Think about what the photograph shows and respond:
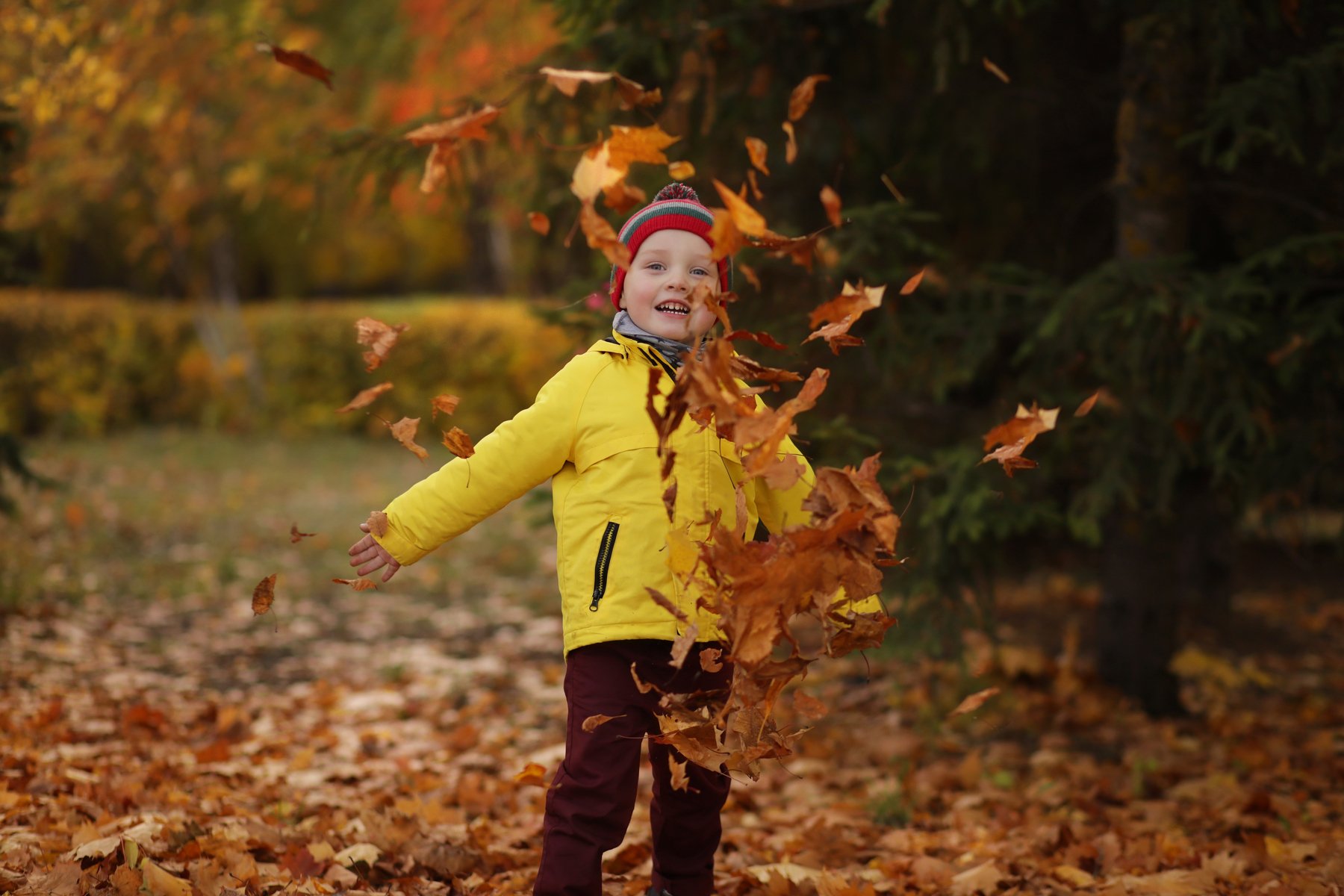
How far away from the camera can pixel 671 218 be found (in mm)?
2486

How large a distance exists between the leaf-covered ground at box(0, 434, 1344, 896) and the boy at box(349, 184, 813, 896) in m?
0.39

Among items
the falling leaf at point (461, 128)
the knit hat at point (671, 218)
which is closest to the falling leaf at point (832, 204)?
the knit hat at point (671, 218)

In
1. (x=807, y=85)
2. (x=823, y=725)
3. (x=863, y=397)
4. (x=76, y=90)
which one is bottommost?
(x=823, y=725)

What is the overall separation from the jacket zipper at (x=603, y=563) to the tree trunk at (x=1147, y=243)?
2539 mm

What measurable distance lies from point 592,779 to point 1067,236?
148 inches

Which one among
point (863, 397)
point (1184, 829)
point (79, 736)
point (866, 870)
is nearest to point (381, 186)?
point (863, 397)

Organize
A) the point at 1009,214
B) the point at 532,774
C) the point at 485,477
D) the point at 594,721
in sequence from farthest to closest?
the point at 1009,214 < the point at 532,774 < the point at 485,477 < the point at 594,721

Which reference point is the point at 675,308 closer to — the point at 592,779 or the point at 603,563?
the point at 603,563

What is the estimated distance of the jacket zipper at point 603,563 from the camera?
7.92 ft

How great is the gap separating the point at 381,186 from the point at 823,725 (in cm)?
291

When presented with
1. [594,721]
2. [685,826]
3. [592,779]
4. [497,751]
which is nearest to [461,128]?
[594,721]

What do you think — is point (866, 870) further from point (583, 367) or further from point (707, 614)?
point (583, 367)

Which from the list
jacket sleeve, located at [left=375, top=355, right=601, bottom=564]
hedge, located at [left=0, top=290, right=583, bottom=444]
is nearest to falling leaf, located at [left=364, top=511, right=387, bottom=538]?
jacket sleeve, located at [left=375, top=355, right=601, bottom=564]

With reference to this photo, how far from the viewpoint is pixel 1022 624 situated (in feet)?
21.2
